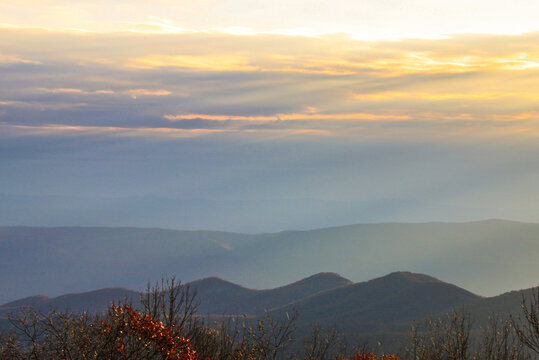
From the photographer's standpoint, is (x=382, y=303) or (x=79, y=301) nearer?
(x=382, y=303)

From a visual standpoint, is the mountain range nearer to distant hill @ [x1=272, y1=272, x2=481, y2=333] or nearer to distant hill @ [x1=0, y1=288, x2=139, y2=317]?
distant hill @ [x1=272, y1=272, x2=481, y2=333]

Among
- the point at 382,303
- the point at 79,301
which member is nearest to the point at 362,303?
the point at 382,303

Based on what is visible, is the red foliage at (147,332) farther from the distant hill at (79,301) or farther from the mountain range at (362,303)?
the distant hill at (79,301)

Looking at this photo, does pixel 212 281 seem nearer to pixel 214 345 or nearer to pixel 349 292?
pixel 349 292

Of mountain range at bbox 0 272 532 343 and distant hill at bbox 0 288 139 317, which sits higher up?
mountain range at bbox 0 272 532 343

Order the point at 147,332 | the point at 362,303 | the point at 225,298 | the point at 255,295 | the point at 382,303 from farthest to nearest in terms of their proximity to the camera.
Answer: the point at 225,298 → the point at 255,295 → the point at 362,303 → the point at 382,303 → the point at 147,332

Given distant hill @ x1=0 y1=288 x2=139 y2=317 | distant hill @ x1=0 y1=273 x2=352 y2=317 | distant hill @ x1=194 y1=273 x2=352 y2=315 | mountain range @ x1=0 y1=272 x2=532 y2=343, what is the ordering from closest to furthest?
mountain range @ x1=0 y1=272 x2=532 y2=343 < distant hill @ x1=194 y1=273 x2=352 y2=315 < distant hill @ x1=0 y1=273 x2=352 y2=317 < distant hill @ x1=0 y1=288 x2=139 y2=317

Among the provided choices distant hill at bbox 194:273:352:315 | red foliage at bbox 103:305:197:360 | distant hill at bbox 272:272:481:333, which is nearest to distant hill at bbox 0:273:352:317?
distant hill at bbox 194:273:352:315

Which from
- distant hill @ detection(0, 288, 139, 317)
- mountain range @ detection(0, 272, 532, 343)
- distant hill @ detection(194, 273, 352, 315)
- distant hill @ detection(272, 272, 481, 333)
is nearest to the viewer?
mountain range @ detection(0, 272, 532, 343)

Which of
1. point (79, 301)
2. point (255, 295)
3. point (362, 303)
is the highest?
point (362, 303)

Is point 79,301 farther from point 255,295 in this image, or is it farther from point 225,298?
point 255,295

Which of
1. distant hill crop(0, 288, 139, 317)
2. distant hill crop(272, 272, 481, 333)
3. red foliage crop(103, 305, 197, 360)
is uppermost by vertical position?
red foliage crop(103, 305, 197, 360)

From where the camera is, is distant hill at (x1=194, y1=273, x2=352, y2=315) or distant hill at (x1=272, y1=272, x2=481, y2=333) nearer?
distant hill at (x1=272, y1=272, x2=481, y2=333)

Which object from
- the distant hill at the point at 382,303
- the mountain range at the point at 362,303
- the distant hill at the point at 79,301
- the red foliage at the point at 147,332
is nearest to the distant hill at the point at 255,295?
the mountain range at the point at 362,303
